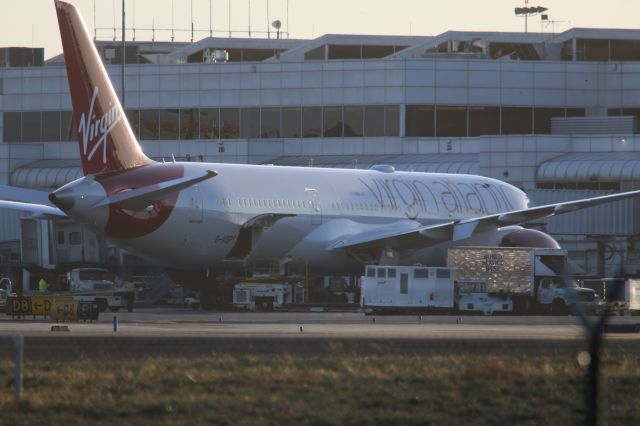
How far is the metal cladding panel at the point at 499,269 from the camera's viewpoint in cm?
5522

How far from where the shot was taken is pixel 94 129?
53.8 metres

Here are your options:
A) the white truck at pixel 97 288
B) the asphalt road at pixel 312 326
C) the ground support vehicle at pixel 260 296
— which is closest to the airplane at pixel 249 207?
the ground support vehicle at pixel 260 296

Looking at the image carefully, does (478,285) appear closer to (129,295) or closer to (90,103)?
(129,295)

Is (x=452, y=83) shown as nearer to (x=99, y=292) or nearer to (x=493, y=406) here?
(x=99, y=292)

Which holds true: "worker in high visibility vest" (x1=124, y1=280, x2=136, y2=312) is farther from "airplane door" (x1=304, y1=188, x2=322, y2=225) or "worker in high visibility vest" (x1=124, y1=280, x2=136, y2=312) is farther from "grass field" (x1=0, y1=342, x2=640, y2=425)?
"grass field" (x1=0, y1=342, x2=640, y2=425)

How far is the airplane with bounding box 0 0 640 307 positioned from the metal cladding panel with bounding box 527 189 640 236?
12.6 m

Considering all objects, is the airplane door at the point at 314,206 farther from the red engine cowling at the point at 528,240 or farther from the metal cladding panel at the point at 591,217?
the metal cladding panel at the point at 591,217

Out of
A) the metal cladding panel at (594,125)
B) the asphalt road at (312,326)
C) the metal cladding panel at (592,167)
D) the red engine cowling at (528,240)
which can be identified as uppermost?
the metal cladding panel at (594,125)

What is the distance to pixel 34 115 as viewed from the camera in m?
103

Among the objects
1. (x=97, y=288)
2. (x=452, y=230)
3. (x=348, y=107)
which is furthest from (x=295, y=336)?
(x=348, y=107)

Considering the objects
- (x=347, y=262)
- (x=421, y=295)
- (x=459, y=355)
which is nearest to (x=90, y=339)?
(x=459, y=355)

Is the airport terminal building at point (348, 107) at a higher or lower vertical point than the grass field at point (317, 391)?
higher

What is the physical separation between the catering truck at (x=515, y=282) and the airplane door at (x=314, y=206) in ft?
21.7

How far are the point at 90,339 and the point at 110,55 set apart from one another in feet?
248
